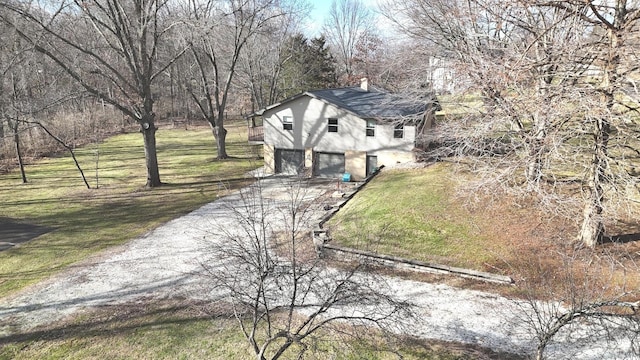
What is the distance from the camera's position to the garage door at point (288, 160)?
76.2 ft

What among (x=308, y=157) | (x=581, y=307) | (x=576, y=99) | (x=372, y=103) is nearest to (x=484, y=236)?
(x=576, y=99)

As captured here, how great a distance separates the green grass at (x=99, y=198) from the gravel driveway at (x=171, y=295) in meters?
1.14

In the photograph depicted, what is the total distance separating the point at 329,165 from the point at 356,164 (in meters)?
1.77

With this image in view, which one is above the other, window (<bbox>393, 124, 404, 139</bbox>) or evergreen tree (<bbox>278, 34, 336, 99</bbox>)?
evergreen tree (<bbox>278, 34, 336, 99</bbox>)

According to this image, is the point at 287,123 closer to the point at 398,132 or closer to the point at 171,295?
the point at 398,132

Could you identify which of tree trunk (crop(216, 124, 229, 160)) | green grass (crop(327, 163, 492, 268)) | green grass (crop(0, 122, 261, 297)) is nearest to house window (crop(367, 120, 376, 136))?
green grass (crop(327, 163, 492, 268))

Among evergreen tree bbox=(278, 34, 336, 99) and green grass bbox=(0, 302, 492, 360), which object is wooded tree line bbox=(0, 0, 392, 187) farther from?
green grass bbox=(0, 302, 492, 360)

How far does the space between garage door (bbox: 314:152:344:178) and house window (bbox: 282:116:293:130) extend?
2434mm

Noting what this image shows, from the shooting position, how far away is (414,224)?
516 inches

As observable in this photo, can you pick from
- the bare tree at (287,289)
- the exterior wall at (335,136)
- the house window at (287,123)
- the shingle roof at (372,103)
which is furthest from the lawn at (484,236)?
the house window at (287,123)

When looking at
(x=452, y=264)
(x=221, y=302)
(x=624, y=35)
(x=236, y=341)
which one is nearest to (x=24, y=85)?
(x=221, y=302)

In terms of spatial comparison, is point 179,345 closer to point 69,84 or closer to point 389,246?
point 389,246

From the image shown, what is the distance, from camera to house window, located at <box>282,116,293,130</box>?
22.8 meters

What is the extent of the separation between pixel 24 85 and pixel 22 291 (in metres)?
22.1
